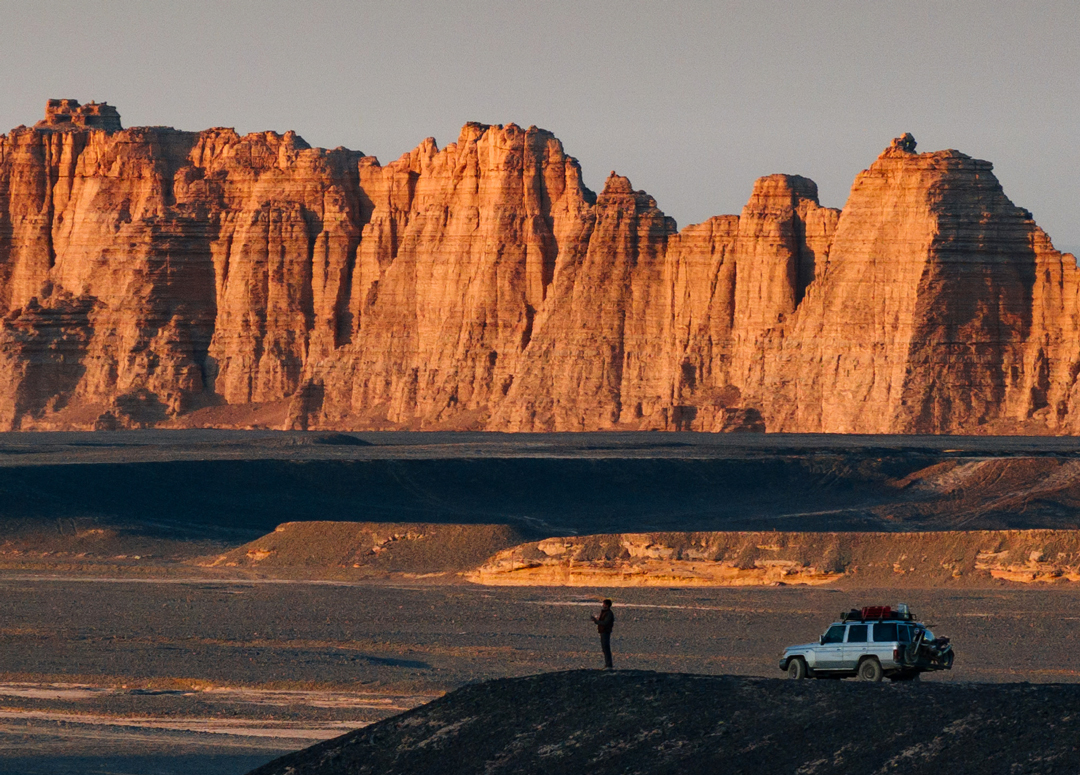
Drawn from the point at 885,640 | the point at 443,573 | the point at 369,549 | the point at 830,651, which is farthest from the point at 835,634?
the point at 369,549

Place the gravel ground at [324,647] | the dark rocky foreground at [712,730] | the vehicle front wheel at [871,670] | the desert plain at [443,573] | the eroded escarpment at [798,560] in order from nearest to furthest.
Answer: the dark rocky foreground at [712,730] < the vehicle front wheel at [871,670] < the gravel ground at [324,647] < the desert plain at [443,573] < the eroded escarpment at [798,560]

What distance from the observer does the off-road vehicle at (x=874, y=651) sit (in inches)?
782

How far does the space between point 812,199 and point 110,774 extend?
7986 centimetres

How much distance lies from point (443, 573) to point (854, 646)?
23.6 meters

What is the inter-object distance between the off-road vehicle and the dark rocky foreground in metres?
3.57

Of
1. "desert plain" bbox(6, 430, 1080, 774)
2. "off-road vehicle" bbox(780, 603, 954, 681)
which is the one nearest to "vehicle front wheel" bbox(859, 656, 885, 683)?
"off-road vehicle" bbox(780, 603, 954, 681)

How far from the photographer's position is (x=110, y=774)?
62.4 feet

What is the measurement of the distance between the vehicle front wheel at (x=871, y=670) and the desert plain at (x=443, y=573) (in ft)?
18.1

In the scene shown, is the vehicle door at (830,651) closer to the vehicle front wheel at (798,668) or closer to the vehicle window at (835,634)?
the vehicle window at (835,634)

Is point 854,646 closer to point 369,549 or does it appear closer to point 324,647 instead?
point 324,647

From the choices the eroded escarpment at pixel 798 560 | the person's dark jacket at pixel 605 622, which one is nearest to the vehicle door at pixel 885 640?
the person's dark jacket at pixel 605 622

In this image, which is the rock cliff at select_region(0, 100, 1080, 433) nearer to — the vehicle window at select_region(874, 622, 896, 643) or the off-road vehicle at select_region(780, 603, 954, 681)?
the off-road vehicle at select_region(780, 603, 954, 681)

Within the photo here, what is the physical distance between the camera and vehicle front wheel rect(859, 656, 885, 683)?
19.8 m

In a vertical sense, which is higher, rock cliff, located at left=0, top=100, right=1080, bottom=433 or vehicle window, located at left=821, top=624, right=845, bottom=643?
rock cliff, located at left=0, top=100, right=1080, bottom=433
